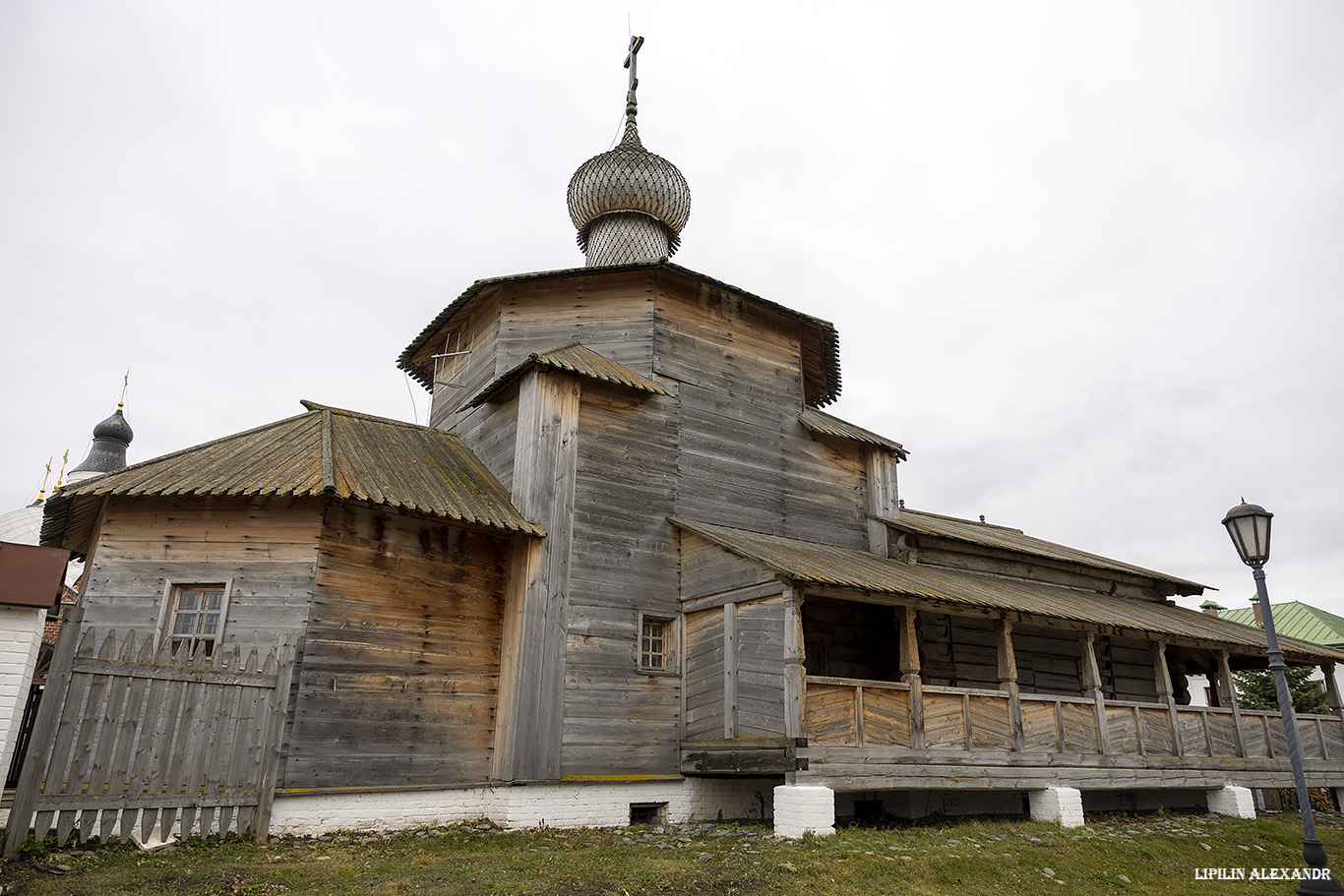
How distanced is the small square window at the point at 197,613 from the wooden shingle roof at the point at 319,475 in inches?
53.1

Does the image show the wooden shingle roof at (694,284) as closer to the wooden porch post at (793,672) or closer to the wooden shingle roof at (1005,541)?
the wooden shingle roof at (1005,541)

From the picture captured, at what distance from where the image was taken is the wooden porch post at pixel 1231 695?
15773 mm

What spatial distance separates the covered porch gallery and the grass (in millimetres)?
929

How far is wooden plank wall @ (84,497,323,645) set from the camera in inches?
434

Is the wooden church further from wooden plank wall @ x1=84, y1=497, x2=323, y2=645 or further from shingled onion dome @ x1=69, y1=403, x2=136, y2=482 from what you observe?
shingled onion dome @ x1=69, y1=403, x2=136, y2=482

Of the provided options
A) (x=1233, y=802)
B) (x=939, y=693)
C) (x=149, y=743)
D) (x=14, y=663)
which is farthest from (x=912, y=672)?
(x=14, y=663)

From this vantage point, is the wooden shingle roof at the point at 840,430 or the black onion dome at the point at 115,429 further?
the black onion dome at the point at 115,429

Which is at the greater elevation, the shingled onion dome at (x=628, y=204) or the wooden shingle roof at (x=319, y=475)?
the shingled onion dome at (x=628, y=204)

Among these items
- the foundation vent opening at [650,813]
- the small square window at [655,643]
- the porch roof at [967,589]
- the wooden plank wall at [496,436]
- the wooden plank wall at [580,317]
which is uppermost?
the wooden plank wall at [580,317]

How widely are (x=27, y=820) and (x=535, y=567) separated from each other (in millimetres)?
6440

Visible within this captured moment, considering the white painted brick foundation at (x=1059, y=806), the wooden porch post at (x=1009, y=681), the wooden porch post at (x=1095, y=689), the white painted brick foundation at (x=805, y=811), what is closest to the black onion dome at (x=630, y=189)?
the wooden porch post at (x=1009, y=681)

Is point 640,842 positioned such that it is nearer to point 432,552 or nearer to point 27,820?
point 432,552

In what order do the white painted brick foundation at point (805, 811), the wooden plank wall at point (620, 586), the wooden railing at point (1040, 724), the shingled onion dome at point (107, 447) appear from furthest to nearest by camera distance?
the shingled onion dome at point (107, 447)
the wooden plank wall at point (620, 586)
the wooden railing at point (1040, 724)
the white painted brick foundation at point (805, 811)

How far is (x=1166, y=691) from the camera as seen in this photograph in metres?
15.3
